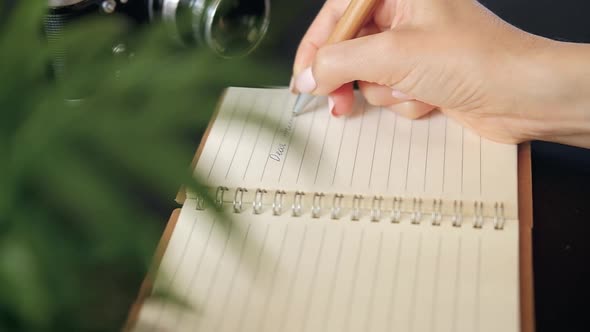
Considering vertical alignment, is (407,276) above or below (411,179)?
below

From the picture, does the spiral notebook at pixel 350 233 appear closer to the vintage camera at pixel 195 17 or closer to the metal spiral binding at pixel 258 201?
the metal spiral binding at pixel 258 201

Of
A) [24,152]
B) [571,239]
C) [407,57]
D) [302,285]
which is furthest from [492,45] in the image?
[24,152]

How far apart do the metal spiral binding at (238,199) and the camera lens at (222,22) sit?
0.21 meters

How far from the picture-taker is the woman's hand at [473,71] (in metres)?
0.69

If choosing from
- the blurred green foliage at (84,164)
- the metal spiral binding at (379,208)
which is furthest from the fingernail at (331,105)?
the blurred green foliage at (84,164)

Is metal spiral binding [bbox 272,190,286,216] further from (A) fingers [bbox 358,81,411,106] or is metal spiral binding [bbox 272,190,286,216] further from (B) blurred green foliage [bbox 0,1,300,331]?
(B) blurred green foliage [bbox 0,1,300,331]

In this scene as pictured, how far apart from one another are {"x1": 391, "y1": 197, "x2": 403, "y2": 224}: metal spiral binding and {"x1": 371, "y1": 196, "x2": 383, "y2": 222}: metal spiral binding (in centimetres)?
1

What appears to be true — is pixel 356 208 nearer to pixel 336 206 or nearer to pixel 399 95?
pixel 336 206

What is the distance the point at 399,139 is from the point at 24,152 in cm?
49

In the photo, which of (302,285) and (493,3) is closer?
(302,285)

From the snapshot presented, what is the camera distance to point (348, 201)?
664 millimetres

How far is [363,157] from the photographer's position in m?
0.72

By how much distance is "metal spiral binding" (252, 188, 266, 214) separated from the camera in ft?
2.19

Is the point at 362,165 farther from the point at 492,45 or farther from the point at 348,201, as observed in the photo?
the point at 492,45
